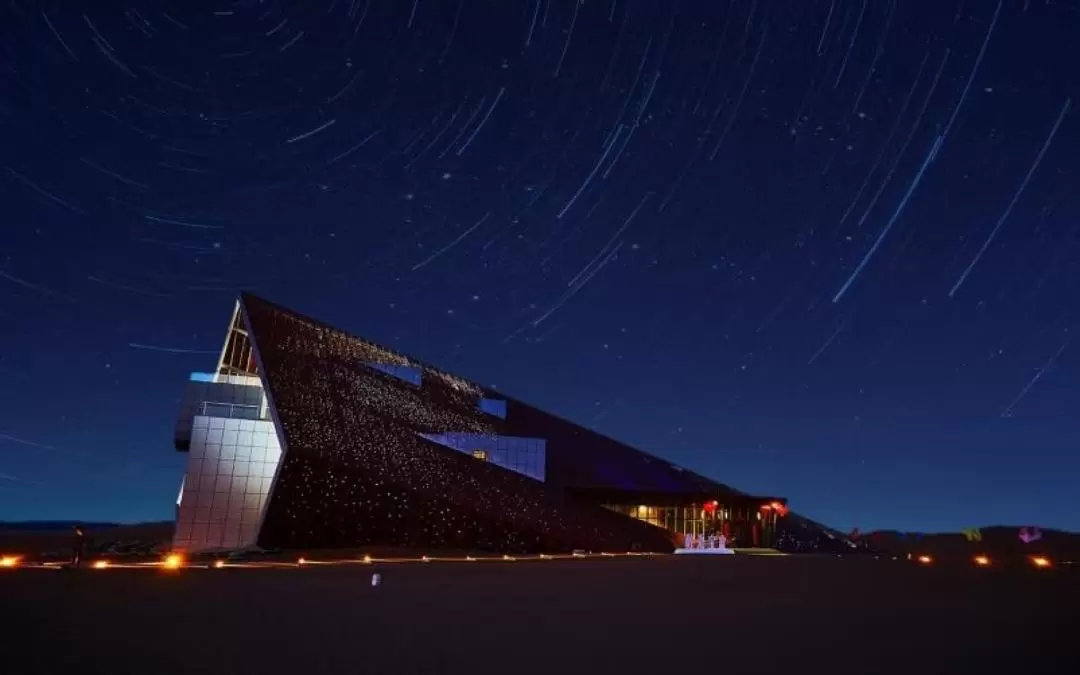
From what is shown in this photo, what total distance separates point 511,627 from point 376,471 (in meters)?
18.6

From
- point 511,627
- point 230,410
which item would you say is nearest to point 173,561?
point 230,410

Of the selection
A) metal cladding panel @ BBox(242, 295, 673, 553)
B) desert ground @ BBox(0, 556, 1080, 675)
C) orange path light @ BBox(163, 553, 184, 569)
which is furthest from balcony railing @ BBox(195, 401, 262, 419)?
desert ground @ BBox(0, 556, 1080, 675)

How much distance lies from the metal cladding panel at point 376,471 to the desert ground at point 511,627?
9.64 m

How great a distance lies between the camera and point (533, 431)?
37938 millimetres

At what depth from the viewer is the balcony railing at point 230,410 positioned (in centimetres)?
2991

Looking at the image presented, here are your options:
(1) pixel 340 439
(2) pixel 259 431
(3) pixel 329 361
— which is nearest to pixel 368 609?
(1) pixel 340 439

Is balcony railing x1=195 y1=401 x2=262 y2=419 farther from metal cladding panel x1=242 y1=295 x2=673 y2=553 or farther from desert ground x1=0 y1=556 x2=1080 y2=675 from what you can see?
desert ground x1=0 y1=556 x2=1080 y2=675

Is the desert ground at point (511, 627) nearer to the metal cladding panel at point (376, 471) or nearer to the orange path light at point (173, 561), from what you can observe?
the orange path light at point (173, 561)

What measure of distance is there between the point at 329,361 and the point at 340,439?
195 inches

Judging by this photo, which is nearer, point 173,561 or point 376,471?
point 173,561

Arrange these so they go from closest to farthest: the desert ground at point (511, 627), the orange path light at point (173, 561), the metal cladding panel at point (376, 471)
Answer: the desert ground at point (511, 627)
the orange path light at point (173, 561)
the metal cladding panel at point (376, 471)

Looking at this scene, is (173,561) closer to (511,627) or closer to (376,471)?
(376,471)

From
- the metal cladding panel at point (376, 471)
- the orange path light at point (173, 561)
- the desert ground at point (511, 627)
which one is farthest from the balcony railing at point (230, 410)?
the desert ground at point (511, 627)

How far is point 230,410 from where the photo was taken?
30.2 meters
